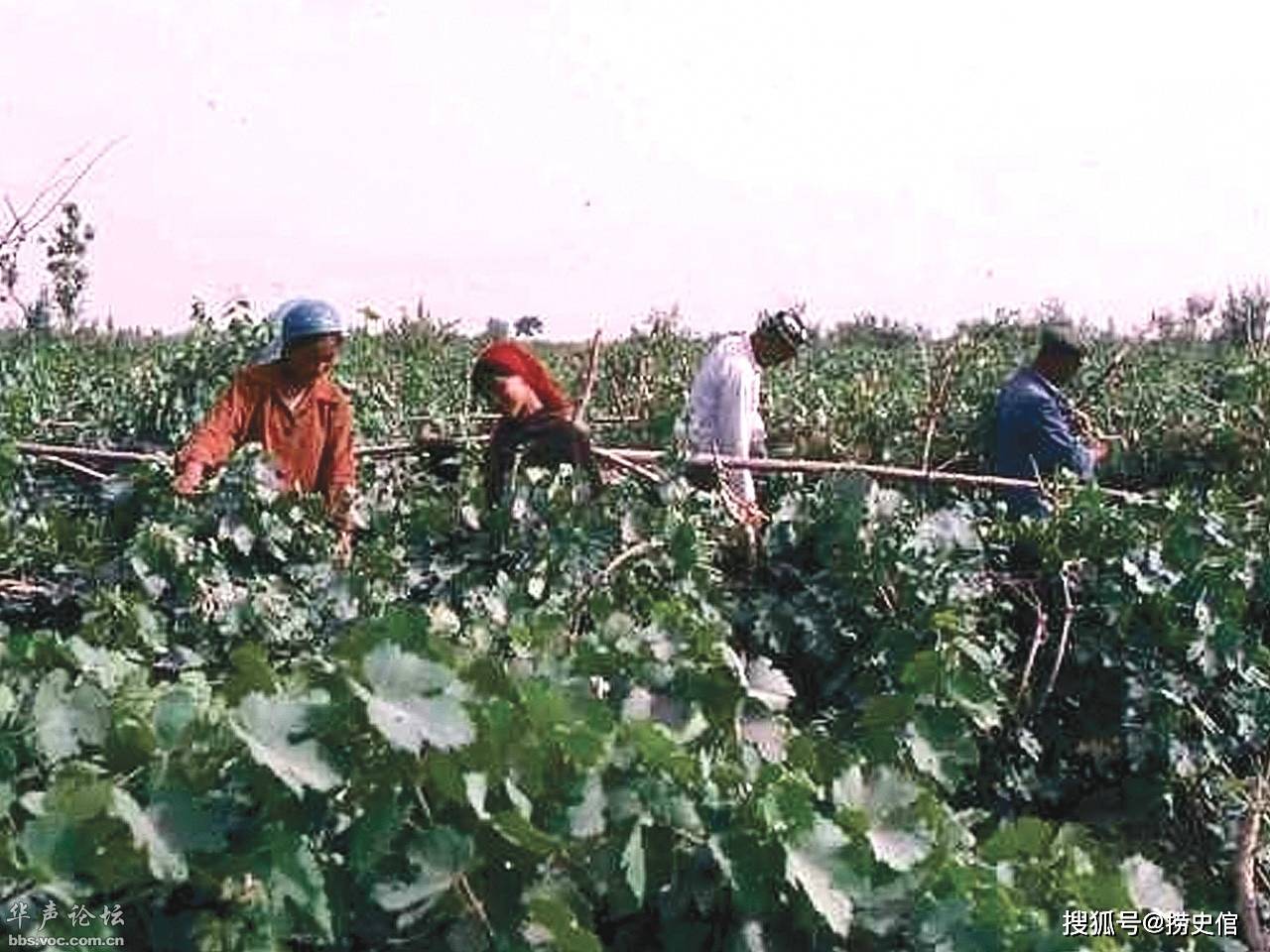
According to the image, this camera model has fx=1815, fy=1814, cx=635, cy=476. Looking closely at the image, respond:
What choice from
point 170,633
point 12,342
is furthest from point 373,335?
point 170,633

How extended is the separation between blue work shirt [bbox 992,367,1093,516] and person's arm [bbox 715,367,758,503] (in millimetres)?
849

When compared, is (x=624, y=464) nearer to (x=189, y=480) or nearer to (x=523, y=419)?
(x=523, y=419)

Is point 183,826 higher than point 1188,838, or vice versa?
point 183,826

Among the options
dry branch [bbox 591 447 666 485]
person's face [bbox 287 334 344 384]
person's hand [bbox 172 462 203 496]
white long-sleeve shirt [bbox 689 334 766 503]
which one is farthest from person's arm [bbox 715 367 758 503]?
person's hand [bbox 172 462 203 496]

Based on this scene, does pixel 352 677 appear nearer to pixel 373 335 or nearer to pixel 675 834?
pixel 675 834

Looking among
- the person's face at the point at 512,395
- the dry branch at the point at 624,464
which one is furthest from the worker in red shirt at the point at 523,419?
the dry branch at the point at 624,464

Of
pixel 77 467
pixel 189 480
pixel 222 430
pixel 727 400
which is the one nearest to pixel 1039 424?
pixel 727 400

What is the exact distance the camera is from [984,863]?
243cm

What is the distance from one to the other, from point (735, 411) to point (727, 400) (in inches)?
1.8

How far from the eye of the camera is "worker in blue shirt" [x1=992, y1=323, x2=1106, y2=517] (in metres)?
6.02

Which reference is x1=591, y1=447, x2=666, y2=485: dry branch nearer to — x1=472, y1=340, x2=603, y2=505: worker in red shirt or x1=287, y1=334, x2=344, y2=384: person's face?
x1=472, y1=340, x2=603, y2=505: worker in red shirt

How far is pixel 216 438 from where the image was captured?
16.7 feet

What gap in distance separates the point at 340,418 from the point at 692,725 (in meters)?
2.95

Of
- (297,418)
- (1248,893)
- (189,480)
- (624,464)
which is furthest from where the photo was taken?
(624,464)
